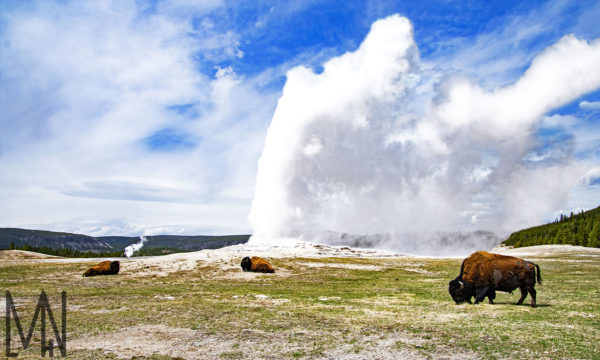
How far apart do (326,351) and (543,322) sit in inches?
354

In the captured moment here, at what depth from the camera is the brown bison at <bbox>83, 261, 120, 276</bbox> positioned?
3322 centimetres

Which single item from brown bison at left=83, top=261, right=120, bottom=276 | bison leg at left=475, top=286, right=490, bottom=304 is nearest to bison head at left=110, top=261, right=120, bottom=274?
brown bison at left=83, top=261, right=120, bottom=276

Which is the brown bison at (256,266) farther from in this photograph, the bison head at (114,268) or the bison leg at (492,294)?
the bison leg at (492,294)

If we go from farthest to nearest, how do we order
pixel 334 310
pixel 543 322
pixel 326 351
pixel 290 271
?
pixel 290 271 < pixel 334 310 < pixel 543 322 < pixel 326 351

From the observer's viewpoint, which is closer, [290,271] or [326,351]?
[326,351]

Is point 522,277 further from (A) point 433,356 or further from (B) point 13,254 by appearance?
(B) point 13,254

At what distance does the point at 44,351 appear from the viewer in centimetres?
1016

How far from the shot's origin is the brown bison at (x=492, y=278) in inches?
659

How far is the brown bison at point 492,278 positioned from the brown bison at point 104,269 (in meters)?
32.4

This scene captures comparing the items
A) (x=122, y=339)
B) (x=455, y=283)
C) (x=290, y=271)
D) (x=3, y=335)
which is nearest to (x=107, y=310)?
(x=3, y=335)

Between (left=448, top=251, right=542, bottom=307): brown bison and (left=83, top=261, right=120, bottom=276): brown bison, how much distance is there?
1275 inches

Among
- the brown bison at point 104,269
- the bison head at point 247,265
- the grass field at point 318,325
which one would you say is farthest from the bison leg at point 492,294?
the brown bison at point 104,269

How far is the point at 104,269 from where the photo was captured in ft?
111

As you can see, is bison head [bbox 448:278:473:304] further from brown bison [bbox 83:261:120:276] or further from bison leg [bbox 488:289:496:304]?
brown bison [bbox 83:261:120:276]
